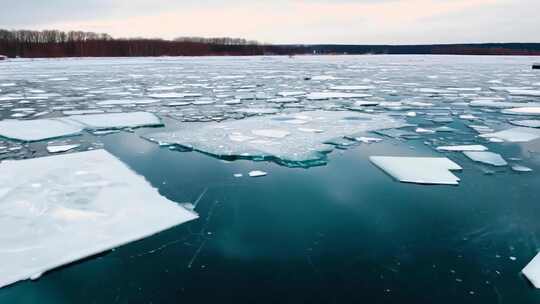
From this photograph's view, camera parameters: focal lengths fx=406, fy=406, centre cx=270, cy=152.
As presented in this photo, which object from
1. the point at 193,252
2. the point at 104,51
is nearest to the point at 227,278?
the point at 193,252

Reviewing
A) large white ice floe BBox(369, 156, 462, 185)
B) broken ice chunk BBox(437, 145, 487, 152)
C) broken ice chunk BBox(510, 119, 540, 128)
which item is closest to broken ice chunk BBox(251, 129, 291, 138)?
large white ice floe BBox(369, 156, 462, 185)

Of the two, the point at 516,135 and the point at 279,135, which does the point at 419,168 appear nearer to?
the point at 279,135

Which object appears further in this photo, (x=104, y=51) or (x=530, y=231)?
(x=104, y=51)

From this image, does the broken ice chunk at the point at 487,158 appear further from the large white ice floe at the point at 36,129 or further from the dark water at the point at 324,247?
the large white ice floe at the point at 36,129

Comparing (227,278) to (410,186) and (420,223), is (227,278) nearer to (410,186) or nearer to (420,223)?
(420,223)

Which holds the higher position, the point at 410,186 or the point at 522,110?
the point at 522,110
